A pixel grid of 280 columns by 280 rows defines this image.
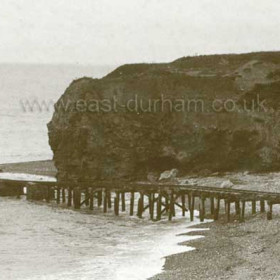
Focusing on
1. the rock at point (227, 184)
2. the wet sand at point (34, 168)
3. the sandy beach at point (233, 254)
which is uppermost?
the rock at point (227, 184)

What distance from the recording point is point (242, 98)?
59.4 m

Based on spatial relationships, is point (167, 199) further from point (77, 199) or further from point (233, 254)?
point (233, 254)

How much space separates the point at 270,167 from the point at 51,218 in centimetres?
1987

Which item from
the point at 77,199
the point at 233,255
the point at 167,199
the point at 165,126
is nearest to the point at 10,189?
the point at 77,199

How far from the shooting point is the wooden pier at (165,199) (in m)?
41.5

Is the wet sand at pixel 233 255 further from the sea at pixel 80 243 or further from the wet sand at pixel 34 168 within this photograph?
the wet sand at pixel 34 168

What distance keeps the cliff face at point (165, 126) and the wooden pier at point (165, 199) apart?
148 inches

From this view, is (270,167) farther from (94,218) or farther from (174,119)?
(94,218)

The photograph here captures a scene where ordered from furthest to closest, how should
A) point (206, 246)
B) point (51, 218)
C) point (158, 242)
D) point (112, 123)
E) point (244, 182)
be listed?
point (112, 123) < point (244, 182) < point (51, 218) < point (158, 242) < point (206, 246)

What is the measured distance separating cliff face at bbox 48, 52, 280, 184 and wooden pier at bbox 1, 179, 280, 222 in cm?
376

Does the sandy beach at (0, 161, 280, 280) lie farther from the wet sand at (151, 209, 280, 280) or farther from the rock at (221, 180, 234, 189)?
the rock at (221, 180, 234, 189)

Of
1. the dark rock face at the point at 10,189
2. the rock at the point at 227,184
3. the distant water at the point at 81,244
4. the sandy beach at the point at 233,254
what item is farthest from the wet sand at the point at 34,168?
the sandy beach at the point at 233,254

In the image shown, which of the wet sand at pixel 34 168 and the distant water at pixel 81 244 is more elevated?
the wet sand at pixel 34 168

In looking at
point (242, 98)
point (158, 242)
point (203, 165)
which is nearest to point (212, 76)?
point (242, 98)
